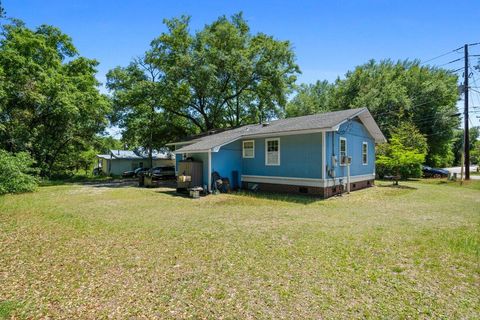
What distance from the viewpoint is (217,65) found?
22562 millimetres

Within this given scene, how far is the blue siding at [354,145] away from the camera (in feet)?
41.8

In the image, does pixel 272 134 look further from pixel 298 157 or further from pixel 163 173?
pixel 163 173

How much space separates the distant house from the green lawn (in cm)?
2696

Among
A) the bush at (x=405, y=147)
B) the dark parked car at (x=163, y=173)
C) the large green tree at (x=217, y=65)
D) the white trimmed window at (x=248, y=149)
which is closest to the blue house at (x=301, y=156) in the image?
the white trimmed window at (x=248, y=149)

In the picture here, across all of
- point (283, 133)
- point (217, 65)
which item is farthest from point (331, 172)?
point (217, 65)

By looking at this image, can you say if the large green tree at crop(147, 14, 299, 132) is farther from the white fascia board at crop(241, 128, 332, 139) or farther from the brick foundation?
the brick foundation

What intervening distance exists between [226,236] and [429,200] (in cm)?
998

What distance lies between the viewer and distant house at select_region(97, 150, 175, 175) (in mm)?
34438

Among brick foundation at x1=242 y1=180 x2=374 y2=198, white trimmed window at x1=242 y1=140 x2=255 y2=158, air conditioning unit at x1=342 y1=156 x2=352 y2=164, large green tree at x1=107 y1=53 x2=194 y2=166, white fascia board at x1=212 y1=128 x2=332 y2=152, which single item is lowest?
brick foundation at x1=242 y1=180 x2=374 y2=198

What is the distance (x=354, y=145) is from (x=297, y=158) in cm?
417

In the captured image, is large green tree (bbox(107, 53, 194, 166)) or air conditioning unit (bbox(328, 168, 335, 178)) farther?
large green tree (bbox(107, 53, 194, 166))

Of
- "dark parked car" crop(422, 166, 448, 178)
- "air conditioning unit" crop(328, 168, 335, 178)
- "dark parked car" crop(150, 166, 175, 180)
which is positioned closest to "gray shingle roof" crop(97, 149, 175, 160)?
"dark parked car" crop(150, 166, 175, 180)

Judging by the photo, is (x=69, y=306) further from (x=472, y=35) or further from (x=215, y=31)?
(x=472, y=35)

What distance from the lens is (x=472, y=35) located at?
63.9ft
